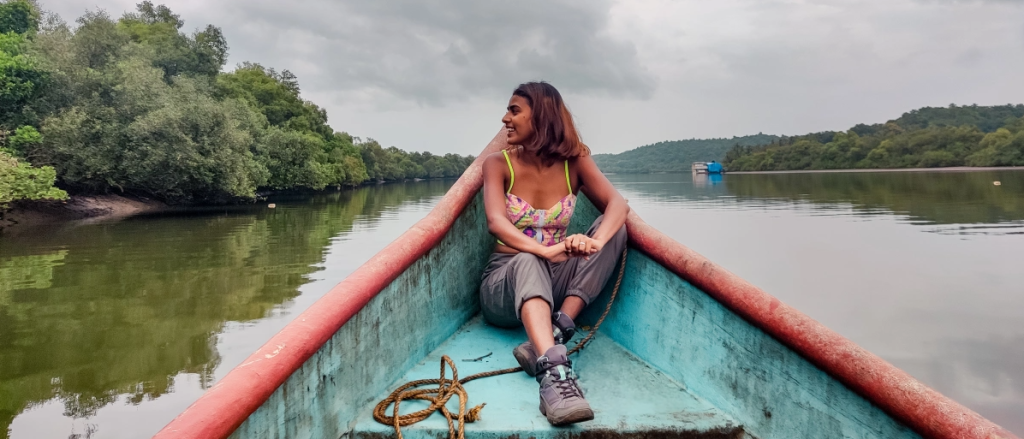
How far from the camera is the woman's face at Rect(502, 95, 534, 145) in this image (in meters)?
2.40

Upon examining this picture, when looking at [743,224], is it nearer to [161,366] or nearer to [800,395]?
[161,366]

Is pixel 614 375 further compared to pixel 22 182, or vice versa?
pixel 22 182

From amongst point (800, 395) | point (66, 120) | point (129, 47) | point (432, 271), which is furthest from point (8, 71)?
point (800, 395)

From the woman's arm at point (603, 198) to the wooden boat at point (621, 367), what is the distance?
0.19 metres

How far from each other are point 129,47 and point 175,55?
7.12 metres

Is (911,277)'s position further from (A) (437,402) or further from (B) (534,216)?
(A) (437,402)

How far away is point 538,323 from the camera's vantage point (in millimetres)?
1979

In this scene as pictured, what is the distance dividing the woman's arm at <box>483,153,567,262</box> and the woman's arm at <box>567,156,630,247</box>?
0.70 ft

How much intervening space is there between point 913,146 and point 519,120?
84059mm

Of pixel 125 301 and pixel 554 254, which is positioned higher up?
pixel 554 254

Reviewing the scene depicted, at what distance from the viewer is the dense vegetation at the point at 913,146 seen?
6216 centimetres

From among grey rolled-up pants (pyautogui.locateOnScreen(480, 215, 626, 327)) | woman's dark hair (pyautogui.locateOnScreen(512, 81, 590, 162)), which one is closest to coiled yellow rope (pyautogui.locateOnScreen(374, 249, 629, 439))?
grey rolled-up pants (pyautogui.locateOnScreen(480, 215, 626, 327))

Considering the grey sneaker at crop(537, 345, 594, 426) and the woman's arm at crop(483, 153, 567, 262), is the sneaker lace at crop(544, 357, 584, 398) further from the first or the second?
the woman's arm at crop(483, 153, 567, 262)

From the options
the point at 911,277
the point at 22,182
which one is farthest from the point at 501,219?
the point at 22,182
